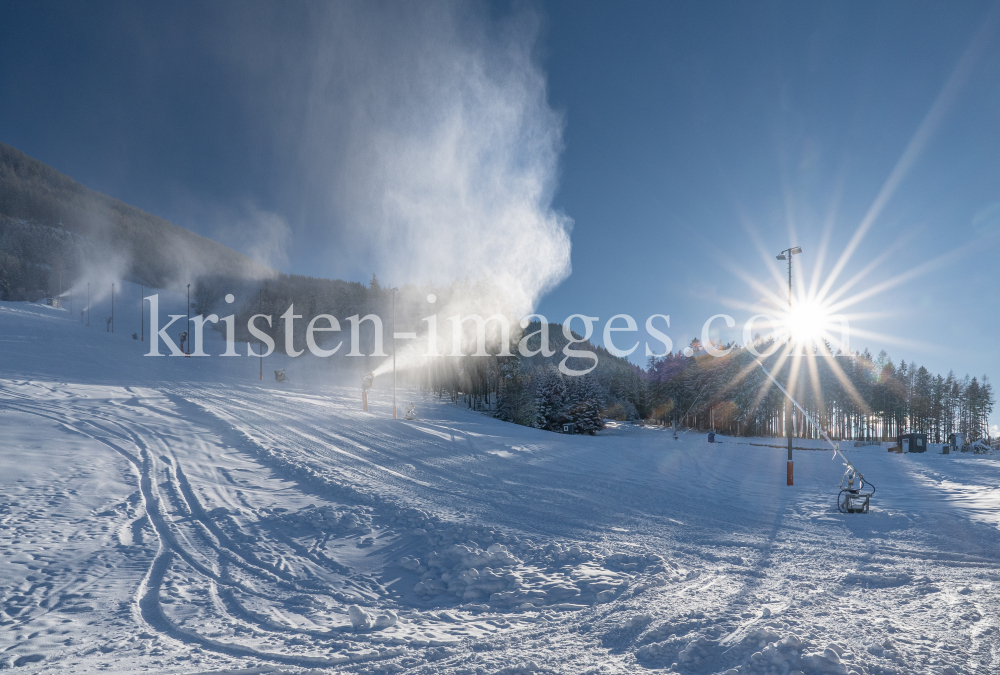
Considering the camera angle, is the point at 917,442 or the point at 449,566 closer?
the point at 449,566

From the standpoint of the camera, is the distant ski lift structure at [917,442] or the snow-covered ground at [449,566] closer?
the snow-covered ground at [449,566]

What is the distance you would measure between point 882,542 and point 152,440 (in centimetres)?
1668

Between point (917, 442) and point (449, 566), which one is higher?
point (449, 566)

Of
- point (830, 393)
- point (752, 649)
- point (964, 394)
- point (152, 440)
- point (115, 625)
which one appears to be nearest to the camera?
point (752, 649)

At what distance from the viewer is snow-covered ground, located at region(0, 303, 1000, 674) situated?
3.70 meters

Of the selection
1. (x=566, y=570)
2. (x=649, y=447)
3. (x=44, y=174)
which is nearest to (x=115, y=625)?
(x=566, y=570)

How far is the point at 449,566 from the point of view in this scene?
18.7ft

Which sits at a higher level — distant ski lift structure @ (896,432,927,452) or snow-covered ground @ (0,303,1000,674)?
snow-covered ground @ (0,303,1000,674)

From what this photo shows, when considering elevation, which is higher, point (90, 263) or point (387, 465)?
point (90, 263)

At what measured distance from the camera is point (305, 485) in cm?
962

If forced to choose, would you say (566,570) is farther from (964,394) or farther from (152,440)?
(964,394)

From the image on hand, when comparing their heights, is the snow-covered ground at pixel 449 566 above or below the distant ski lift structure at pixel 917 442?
above

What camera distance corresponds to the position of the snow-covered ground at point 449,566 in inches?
146

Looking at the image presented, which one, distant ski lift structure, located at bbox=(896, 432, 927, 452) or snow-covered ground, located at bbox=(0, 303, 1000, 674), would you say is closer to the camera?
snow-covered ground, located at bbox=(0, 303, 1000, 674)
